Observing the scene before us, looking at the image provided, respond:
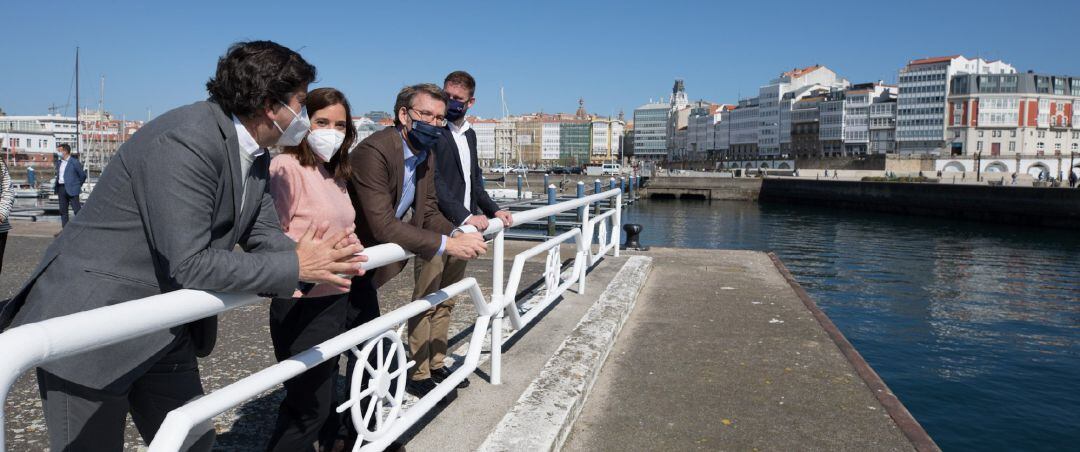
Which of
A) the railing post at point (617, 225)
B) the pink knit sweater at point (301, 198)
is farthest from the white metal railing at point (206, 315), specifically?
the railing post at point (617, 225)

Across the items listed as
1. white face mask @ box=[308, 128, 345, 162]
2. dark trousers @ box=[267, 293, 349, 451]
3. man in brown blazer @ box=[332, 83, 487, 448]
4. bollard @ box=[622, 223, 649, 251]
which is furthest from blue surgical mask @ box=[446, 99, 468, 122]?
bollard @ box=[622, 223, 649, 251]

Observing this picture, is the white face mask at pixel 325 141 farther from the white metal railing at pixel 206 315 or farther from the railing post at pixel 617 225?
the railing post at pixel 617 225

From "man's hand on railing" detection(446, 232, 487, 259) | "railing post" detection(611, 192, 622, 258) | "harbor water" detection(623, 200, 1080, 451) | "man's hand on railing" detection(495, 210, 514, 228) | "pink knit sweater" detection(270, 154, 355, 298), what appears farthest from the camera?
"railing post" detection(611, 192, 622, 258)

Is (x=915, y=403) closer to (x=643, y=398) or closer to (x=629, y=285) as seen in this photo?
(x=629, y=285)

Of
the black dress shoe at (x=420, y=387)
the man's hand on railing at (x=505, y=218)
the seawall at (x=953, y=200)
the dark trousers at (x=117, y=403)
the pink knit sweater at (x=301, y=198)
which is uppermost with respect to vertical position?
the pink knit sweater at (x=301, y=198)

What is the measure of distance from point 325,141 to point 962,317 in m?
14.5

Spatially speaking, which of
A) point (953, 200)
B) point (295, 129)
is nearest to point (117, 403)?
point (295, 129)

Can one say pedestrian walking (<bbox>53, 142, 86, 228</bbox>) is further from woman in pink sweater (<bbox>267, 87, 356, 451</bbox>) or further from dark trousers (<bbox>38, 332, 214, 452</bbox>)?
dark trousers (<bbox>38, 332, 214, 452</bbox>)

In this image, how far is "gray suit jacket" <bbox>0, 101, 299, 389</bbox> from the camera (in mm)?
1720

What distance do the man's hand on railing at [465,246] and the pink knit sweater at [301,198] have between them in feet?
1.86

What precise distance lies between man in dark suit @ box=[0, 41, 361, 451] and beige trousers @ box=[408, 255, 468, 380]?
1.62 meters

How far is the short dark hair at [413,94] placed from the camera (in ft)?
11.2

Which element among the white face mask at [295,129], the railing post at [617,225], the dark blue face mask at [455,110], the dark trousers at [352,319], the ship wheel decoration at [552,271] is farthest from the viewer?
the railing post at [617,225]

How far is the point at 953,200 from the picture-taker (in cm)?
4741
